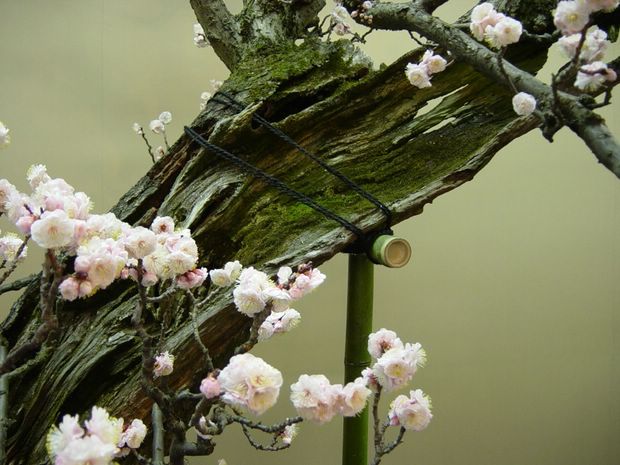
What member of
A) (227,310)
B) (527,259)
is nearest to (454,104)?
(227,310)

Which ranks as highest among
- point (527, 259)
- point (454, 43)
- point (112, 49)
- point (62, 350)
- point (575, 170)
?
point (112, 49)

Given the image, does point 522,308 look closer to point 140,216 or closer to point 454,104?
point 454,104

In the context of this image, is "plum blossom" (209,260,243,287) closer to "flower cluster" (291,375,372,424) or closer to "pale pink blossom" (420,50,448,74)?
"flower cluster" (291,375,372,424)

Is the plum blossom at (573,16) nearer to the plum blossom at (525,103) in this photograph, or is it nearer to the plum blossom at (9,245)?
the plum blossom at (525,103)

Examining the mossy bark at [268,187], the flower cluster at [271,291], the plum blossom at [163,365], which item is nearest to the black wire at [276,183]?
the mossy bark at [268,187]

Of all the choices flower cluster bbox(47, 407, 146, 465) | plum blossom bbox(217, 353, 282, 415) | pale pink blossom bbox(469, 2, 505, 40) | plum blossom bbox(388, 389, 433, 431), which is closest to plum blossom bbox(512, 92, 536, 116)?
pale pink blossom bbox(469, 2, 505, 40)
